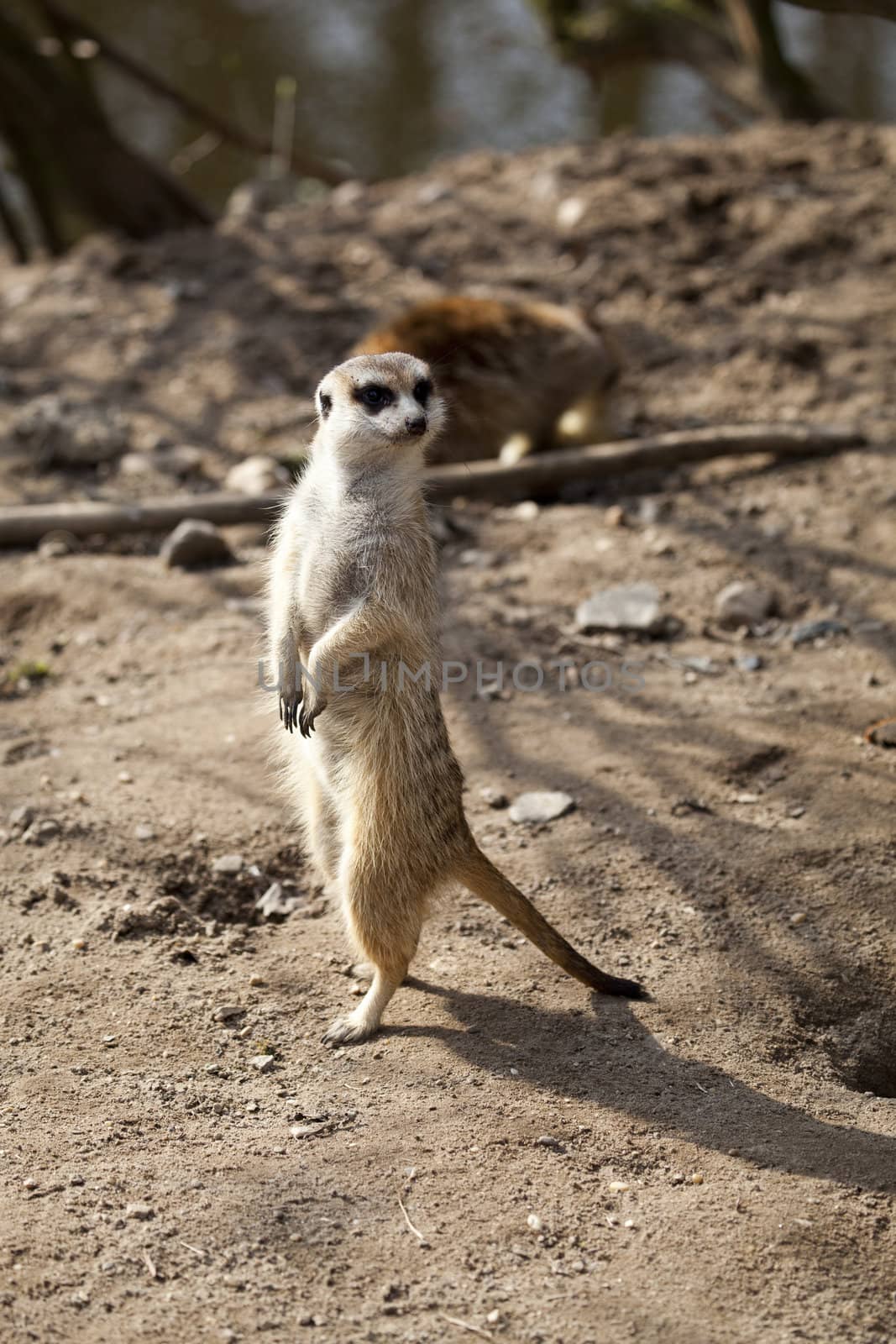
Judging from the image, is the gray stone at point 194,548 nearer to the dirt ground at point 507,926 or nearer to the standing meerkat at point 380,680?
the dirt ground at point 507,926

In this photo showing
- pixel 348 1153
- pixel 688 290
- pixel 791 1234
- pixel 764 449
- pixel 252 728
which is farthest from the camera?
pixel 688 290

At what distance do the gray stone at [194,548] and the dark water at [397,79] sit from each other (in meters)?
7.87

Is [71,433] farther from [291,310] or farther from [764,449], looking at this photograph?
[764,449]

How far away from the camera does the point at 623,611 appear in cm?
419

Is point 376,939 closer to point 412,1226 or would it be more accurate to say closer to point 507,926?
point 507,926

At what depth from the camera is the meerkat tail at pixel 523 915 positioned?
270 cm

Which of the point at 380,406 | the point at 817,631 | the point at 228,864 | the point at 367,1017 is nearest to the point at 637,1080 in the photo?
the point at 367,1017

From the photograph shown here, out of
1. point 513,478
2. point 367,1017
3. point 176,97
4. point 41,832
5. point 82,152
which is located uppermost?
point 176,97

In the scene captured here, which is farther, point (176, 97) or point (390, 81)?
point (390, 81)

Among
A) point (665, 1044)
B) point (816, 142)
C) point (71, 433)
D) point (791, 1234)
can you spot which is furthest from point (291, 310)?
point (791, 1234)

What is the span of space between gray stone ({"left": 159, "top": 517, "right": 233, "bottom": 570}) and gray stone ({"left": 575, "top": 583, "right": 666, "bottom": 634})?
4.29 ft

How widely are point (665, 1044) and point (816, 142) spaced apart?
217 inches

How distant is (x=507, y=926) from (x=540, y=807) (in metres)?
0.37

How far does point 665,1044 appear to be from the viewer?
263 centimetres
